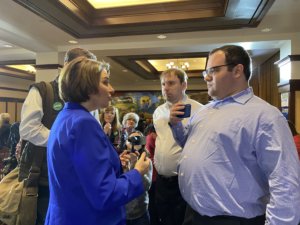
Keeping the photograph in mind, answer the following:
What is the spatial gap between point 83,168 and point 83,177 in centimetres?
3

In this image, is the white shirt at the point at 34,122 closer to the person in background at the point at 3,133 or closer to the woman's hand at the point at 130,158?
the woman's hand at the point at 130,158

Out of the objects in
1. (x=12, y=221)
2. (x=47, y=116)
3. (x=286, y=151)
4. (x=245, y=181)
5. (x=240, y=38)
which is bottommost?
(x=12, y=221)

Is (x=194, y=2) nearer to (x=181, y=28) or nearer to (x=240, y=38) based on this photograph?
(x=181, y=28)

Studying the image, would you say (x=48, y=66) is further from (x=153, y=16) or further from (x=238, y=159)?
(x=238, y=159)

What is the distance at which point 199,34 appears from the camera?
15.7 feet

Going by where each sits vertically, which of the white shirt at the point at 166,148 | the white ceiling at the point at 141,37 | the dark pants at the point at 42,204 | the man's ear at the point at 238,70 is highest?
the white ceiling at the point at 141,37

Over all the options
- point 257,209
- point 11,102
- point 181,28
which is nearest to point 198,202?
point 257,209

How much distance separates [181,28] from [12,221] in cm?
370

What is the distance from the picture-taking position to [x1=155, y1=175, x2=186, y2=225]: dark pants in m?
2.10

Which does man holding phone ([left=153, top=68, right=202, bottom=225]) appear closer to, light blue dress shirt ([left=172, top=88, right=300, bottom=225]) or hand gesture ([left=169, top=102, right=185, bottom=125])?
hand gesture ([left=169, top=102, right=185, bottom=125])

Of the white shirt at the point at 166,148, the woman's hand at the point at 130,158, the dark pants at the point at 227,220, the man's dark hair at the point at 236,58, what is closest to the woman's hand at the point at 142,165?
the woman's hand at the point at 130,158

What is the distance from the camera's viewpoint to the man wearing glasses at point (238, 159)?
110cm

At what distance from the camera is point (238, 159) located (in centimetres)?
122

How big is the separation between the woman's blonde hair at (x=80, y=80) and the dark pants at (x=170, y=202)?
1.25m
